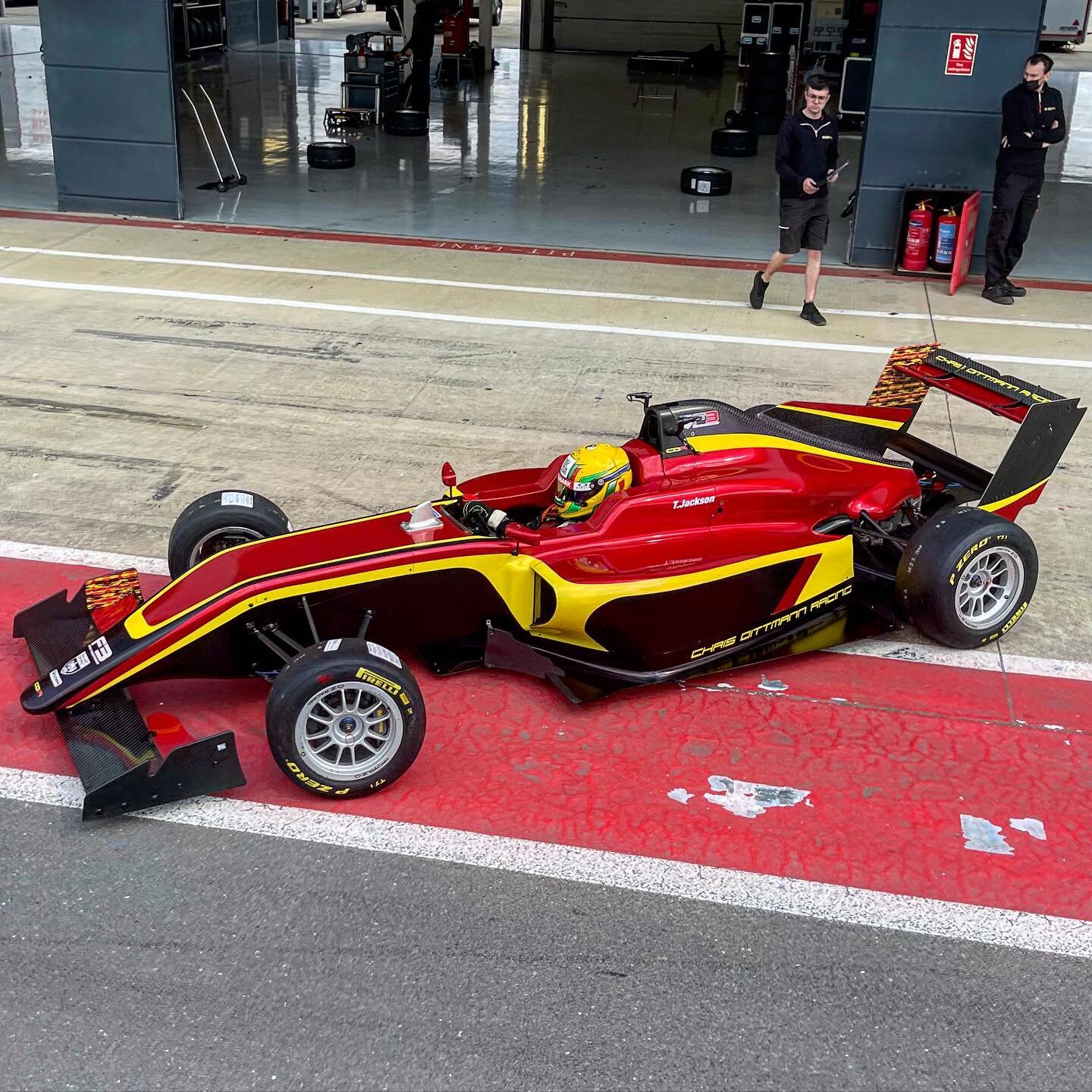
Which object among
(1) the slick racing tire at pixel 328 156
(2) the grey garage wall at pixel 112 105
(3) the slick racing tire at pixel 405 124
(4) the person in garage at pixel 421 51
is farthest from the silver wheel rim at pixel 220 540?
(4) the person in garage at pixel 421 51

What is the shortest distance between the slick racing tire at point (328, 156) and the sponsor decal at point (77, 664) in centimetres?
1276

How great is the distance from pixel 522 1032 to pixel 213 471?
→ 469 centimetres

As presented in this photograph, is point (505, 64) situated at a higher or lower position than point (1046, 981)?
higher

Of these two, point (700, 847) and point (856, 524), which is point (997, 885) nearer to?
point (700, 847)

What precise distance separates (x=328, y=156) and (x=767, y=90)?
9.07 m

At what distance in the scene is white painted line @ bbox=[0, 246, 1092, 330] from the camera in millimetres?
10789

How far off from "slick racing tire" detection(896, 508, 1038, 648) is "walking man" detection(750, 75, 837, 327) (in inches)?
207

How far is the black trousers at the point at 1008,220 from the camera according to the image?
1095 cm

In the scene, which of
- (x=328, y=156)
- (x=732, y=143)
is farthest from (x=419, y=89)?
(x=732, y=143)

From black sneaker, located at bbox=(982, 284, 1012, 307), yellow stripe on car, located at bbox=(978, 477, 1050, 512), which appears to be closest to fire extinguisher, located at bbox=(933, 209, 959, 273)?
black sneaker, located at bbox=(982, 284, 1012, 307)

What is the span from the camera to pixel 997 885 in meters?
4.31

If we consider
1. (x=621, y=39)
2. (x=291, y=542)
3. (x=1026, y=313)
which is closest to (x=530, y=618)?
(x=291, y=542)

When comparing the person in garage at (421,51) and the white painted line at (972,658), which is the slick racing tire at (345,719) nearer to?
the white painted line at (972,658)

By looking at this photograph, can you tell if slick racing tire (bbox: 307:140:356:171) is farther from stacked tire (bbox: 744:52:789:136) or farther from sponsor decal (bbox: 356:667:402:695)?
sponsor decal (bbox: 356:667:402:695)
